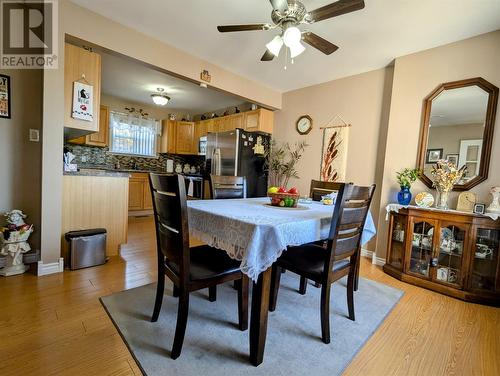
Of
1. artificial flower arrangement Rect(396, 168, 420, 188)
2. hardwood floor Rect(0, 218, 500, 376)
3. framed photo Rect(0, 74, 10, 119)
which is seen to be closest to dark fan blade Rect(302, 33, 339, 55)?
artificial flower arrangement Rect(396, 168, 420, 188)

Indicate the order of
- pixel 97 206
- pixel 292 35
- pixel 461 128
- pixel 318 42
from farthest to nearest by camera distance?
pixel 97 206
pixel 461 128
pixel 318 42
pixel 292 35

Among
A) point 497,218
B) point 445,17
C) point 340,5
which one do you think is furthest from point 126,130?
point 497,218

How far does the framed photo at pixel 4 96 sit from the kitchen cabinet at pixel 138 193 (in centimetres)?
270

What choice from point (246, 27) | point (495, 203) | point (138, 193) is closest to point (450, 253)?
point (495, 203)

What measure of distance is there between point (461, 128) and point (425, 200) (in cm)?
81

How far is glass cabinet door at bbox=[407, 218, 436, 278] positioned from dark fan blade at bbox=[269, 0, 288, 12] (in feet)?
7.49

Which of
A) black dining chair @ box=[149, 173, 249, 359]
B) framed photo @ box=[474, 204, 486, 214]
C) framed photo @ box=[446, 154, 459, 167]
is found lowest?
black dining chair @ box=[149, 173, 249, 359]

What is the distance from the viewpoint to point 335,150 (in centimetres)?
344

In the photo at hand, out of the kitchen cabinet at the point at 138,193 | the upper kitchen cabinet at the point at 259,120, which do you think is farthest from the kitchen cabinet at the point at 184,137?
the upper kitchen cabinet at the point at 259,120

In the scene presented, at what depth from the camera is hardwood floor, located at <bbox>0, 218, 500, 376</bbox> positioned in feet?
3.96

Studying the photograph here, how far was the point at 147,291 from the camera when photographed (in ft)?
6.29

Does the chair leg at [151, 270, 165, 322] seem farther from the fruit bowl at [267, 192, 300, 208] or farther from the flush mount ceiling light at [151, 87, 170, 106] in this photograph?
the flush mount ceiling light at [151, 87, 170, 106]

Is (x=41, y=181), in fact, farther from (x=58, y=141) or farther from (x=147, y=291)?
(x=147, y=291)

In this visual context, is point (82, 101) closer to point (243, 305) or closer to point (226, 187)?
point (226, 187)
